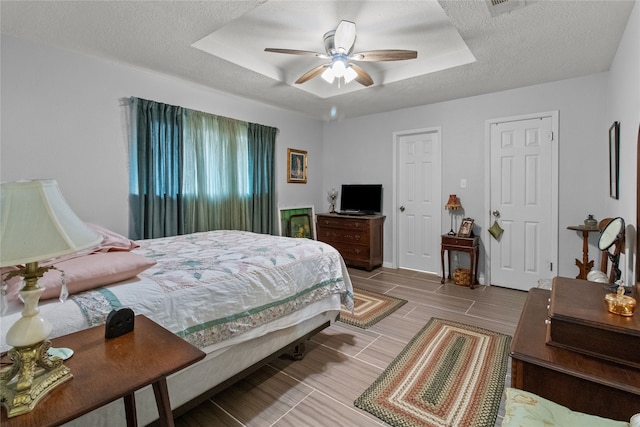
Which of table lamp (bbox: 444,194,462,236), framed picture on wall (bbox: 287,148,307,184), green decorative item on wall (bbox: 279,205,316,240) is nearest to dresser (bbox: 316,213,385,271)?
green decorative item on wall (bbox: 279,205,316,240)

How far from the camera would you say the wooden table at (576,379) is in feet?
3.58

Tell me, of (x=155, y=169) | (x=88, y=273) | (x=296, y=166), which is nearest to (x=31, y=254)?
(x=88, y=273)

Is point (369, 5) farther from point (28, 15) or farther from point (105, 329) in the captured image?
point (105, 329)

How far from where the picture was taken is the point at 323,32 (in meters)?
2.62

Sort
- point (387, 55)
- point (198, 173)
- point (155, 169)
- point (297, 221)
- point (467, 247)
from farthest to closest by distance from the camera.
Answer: point (297, 221) < point (467, 247) < point (198, 173) < point (155, 169) < point (387, 55)

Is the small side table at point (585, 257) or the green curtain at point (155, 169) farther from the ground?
the green curtain at point (155, 169)

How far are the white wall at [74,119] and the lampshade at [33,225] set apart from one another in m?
2.26

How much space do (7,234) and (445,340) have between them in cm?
267

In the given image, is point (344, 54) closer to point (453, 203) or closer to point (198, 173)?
point (198, 173)

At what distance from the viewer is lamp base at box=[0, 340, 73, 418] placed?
75cm

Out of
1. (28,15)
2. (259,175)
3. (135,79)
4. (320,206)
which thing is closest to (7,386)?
(28,15)

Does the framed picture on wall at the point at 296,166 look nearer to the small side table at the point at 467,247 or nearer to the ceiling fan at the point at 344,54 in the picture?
the ceiling fan at the point at 344,54

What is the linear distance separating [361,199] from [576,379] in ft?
12.5

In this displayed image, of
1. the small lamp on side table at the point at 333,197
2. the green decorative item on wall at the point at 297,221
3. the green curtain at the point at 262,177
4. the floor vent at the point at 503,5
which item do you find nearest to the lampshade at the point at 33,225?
the floor vent at the point at 503,5
